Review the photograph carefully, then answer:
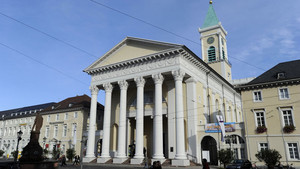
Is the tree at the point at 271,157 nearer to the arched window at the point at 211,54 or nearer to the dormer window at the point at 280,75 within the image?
the dormer window at the point at 280,75

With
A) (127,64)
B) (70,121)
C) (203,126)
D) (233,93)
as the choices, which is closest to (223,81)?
(233,93)

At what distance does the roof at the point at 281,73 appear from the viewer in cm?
2628

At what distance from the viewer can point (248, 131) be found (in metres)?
26.7

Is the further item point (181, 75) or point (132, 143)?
point (132, 143)

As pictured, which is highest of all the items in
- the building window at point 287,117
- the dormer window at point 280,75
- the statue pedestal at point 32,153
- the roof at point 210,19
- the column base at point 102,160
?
the roof at point 210,19

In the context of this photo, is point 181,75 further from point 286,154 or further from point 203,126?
point 286,154

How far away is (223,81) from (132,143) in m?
18.1

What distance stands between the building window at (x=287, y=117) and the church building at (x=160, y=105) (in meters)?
4.41

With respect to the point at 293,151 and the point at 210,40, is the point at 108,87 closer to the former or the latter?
the point at 293,151

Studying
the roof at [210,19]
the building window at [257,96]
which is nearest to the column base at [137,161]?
the building window at [257,96]

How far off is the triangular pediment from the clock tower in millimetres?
25278

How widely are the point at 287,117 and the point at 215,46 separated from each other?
32.2 metres

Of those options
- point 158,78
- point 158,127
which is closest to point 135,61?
point 158,78

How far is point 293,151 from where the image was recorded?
24234 millimetres
